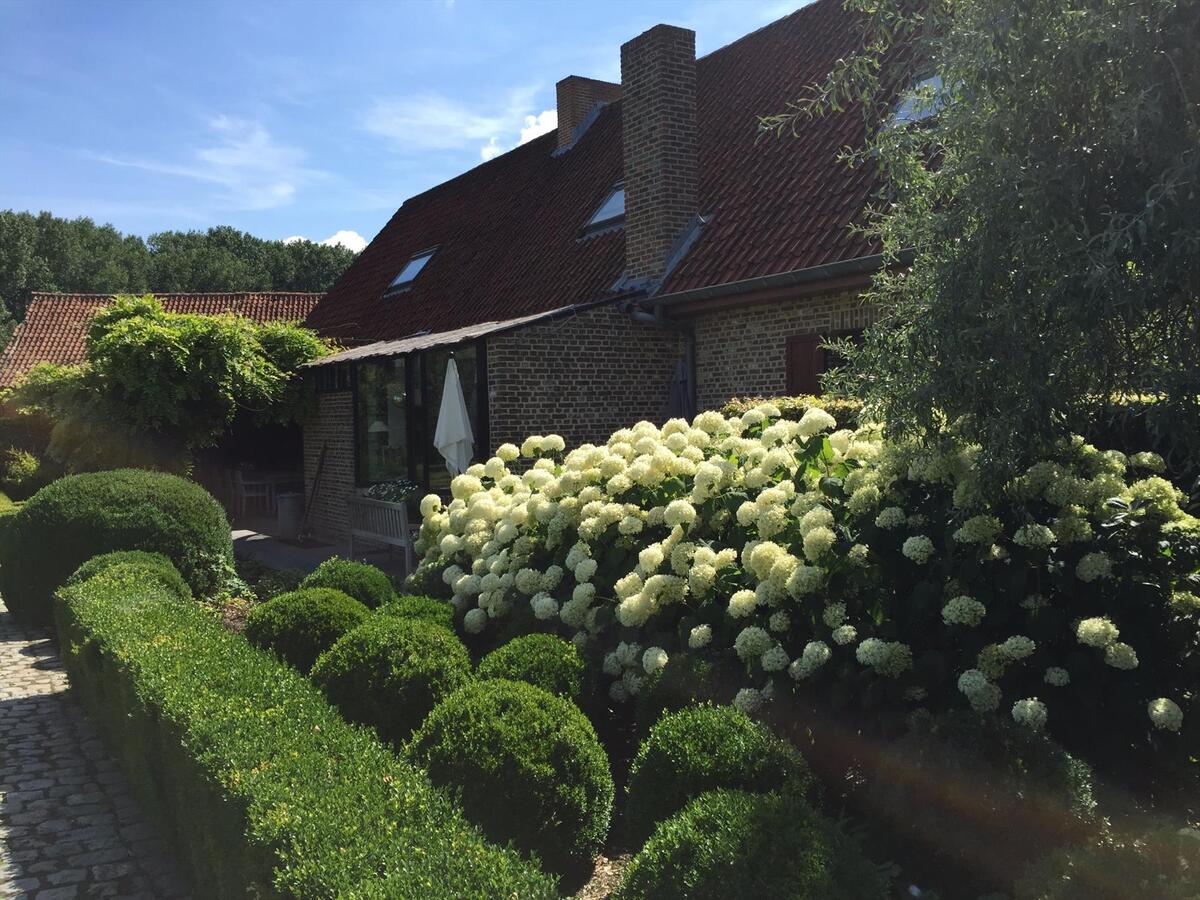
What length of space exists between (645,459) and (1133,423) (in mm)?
2424

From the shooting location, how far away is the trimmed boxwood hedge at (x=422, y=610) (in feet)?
18.3

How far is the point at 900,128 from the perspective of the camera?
3.51 m

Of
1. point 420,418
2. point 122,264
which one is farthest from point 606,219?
point 122,264

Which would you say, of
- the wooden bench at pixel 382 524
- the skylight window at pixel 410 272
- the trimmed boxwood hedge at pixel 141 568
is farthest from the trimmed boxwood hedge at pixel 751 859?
the skylight window at pixel 410 272

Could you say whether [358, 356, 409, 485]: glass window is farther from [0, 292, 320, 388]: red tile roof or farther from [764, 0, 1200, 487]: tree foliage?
[0, 292, 320, 388]: red tile roof

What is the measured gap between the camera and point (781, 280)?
8945mm

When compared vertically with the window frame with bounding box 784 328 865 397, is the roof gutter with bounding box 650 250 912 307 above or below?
above

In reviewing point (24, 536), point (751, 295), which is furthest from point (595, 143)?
point (24, 536)

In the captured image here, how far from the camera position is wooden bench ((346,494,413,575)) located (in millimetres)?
10367

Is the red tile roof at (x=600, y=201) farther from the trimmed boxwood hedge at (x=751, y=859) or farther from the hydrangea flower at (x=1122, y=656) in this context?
the trimmed boxwood hedge at (x=751, y=859)

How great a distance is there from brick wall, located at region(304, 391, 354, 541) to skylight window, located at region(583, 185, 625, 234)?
442 centimetres

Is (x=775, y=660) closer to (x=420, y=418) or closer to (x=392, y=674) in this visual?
(x=392, y=674)

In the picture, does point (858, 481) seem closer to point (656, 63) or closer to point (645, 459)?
point (645, 459)

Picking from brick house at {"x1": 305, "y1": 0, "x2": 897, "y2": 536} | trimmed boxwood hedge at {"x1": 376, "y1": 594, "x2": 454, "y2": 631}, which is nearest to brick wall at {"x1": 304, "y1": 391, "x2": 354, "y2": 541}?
brick house at {"x1": 305, "y1": 0, "x2": 897, "y2": 536}
